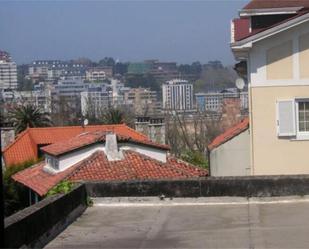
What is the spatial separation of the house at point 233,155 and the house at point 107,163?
273 cm

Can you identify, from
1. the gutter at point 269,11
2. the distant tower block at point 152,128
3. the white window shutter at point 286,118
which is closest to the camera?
the white window shutter at point 286,118

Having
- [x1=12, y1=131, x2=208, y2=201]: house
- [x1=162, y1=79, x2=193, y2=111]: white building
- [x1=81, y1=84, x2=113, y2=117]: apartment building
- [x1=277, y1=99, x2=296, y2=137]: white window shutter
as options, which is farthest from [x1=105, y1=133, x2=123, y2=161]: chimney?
[x1=162, y1=79, x2=193, y2=111]: white building

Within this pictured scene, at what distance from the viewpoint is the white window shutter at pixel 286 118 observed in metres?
17.2

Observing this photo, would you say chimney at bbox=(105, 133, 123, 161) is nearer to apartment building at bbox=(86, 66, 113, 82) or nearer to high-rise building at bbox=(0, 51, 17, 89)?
high-rise building at bbox=(0, 51, 17, 89)

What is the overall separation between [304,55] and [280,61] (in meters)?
0.64

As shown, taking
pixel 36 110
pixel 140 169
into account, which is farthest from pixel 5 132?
pixel 140 169

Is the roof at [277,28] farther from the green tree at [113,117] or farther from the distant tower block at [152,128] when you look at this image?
the green tree at [113,117]

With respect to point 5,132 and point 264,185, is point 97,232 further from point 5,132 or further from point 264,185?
point 5,132

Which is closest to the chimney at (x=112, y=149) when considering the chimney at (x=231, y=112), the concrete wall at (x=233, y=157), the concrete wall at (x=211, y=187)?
the concrete wall at (x=233, y=157)

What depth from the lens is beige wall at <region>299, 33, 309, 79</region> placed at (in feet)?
56.1

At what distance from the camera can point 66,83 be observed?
412 ft

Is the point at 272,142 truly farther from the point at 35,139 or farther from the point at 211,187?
the point at 35,139

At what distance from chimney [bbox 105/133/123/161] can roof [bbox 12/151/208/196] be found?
0.23 metres

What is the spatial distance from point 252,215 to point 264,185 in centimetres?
150
